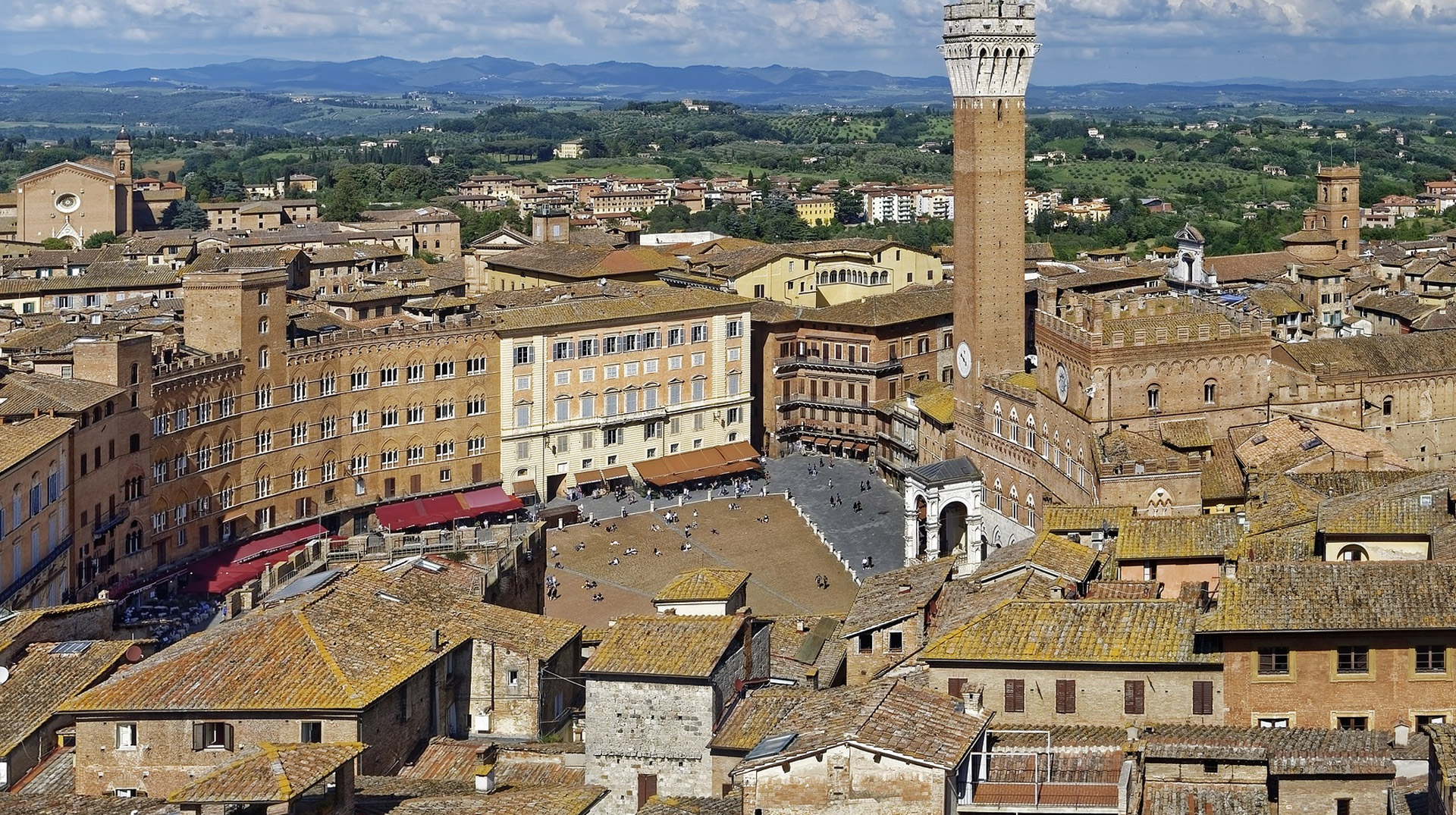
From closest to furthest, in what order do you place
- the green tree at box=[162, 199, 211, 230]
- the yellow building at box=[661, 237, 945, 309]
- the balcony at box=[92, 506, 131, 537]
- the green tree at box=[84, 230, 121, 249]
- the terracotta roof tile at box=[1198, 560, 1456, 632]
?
the terracotta roof tile at box=[1198, 560, 1456, 632]
the balcony at box=[92, 506, 131, 537]
the yellow building at box=[661, 237, 945, 309]
the green tree at box=[84, 230, 121, 249]
the green tree at box=[162, 199, 211, 230]

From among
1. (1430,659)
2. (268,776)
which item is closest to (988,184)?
(1430,659)

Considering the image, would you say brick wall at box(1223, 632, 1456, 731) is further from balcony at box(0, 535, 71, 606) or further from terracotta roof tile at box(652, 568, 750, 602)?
balcony at box(0, 535, 71, 606)

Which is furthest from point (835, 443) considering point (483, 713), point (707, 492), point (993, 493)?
point (483, 713)

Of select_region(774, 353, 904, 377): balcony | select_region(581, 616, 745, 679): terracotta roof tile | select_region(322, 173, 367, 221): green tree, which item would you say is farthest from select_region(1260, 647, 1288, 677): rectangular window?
select_region(322, 173, 367, 221): green tree

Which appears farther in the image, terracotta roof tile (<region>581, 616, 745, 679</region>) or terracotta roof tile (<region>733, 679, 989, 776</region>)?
terracotta roof tile (<region>581, 616, 745, 679</region>)

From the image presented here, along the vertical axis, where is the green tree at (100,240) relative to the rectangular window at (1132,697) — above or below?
above

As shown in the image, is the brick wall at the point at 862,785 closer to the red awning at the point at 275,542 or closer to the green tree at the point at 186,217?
the red awning at the point at 275,542

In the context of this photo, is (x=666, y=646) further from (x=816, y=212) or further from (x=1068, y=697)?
(x=816, y=212)

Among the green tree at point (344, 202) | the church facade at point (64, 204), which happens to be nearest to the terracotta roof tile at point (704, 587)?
the church facade at point (64, 204)
